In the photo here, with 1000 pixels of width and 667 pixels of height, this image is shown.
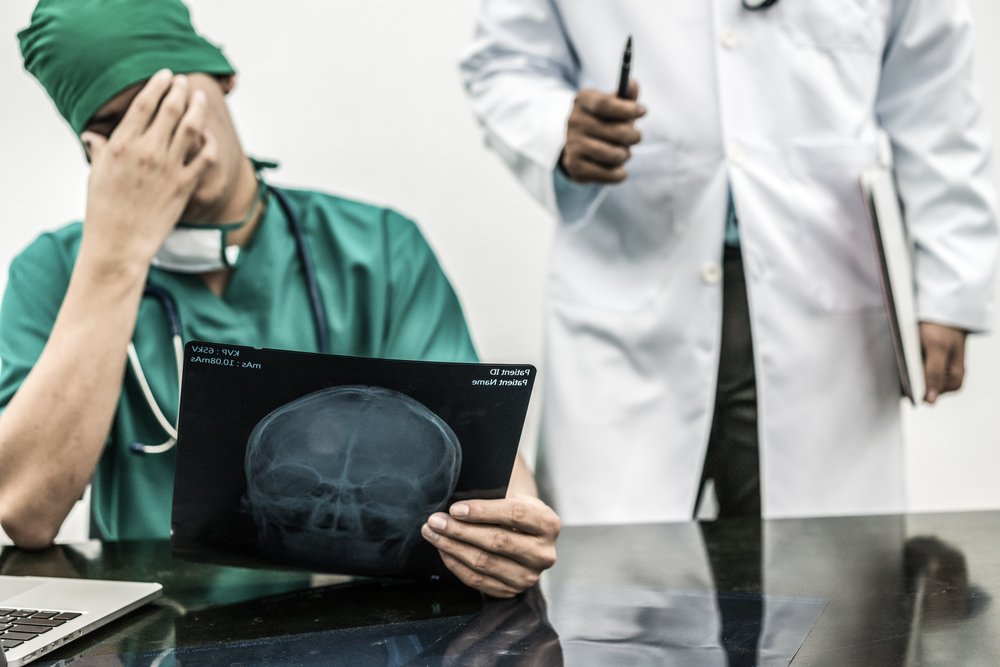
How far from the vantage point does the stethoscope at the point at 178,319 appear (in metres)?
1.15

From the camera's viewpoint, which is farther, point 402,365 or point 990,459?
point 990,459

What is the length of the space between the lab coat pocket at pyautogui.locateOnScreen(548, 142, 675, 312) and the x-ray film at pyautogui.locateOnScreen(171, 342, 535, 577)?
631 mm

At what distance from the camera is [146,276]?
1.17 meters

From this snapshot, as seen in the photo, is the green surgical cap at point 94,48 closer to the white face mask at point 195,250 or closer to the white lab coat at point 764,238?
the white face mask at point 195,250

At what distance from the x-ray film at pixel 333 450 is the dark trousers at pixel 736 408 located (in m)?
0.68

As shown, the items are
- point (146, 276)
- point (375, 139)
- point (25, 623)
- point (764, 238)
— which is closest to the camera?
point (25, 623)

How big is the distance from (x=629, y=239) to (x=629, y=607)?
71 centimetres

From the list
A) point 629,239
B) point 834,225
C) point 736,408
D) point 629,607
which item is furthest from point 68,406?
point 834,225

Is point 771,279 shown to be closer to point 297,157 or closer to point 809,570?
point 809,570

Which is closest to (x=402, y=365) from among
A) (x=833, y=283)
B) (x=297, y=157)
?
(x=833, y=283)

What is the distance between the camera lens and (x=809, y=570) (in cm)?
91

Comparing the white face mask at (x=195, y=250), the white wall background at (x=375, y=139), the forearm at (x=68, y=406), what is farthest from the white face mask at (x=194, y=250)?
the white wall background at (x=375, y=139)

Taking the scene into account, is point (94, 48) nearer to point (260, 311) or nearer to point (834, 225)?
point (260, 311)

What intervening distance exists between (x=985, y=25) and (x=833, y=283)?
3.35ft
